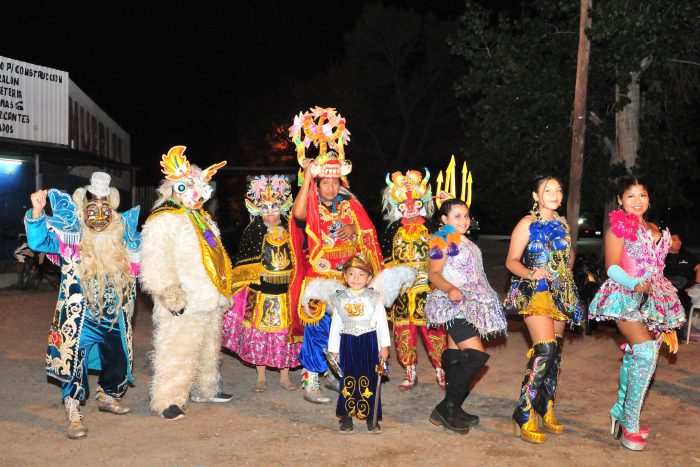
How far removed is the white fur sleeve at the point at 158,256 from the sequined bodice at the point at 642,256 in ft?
11.7

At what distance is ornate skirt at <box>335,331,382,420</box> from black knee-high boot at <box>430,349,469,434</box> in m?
0.53

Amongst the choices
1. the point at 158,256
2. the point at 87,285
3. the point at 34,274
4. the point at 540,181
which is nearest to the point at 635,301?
the point at 540,181

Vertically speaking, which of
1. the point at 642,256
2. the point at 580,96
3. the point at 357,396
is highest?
the point at 580,96

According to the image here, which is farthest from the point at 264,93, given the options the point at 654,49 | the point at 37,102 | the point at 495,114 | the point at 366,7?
the point at 654,49

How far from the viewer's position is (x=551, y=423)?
595 cm

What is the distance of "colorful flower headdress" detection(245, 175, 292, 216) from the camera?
7.29 metres


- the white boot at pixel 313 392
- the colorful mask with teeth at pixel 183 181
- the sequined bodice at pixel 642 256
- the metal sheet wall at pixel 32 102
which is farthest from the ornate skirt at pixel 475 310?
the metal sheet wall at pixel 32 102

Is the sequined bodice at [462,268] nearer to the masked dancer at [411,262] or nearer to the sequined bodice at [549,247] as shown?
the sequined bodice at [549,247]

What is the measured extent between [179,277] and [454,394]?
245 centimetres

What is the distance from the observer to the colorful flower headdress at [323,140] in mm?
6680

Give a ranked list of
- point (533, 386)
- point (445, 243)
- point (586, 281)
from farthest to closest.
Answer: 1. point (586, 281)
2. point (445, 243)
3. point (533, 386)

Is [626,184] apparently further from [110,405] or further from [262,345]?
[110,405]

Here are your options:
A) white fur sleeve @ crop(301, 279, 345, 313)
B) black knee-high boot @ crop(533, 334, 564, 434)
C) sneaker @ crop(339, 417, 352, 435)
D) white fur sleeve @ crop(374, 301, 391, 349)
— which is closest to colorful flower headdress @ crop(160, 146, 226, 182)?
white fur sleeve @ crop(301, 279, 345, 313)

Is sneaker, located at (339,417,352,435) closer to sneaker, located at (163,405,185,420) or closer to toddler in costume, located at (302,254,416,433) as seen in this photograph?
toddler in costume, located at (302,254,416,433)
